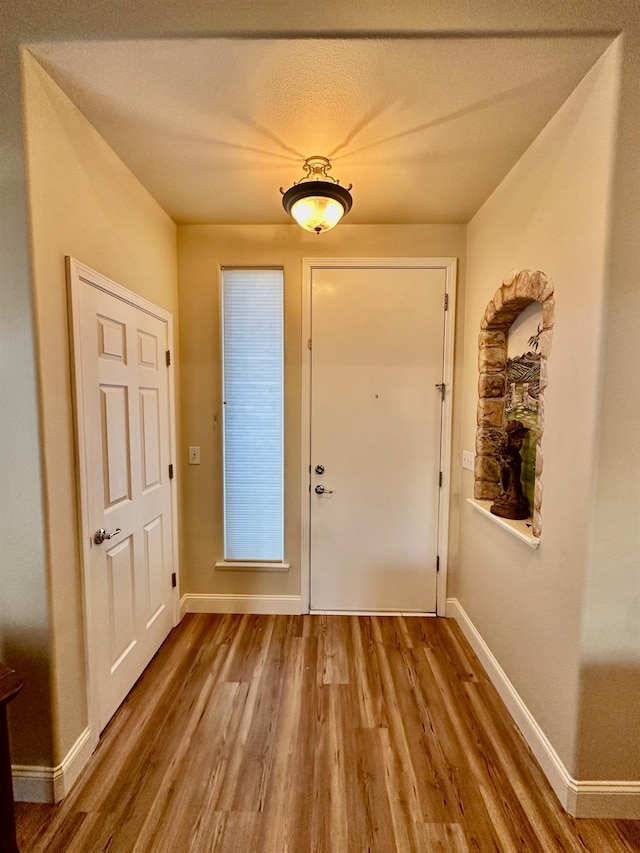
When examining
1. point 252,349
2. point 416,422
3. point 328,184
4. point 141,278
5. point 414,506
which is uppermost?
point 328,184

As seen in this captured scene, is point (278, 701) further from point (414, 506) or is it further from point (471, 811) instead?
point (414, 506)

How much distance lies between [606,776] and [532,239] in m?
2.15

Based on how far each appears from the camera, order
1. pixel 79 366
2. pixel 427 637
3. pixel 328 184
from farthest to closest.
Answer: pixel 427 637 < pixel 328 184 < pixel 79 366

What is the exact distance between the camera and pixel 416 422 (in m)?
2.22

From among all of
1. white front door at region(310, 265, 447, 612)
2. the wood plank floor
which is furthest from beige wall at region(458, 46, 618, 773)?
white front door at region(310, 265, 447, 612)

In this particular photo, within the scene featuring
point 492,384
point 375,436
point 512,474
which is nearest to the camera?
point 512,474

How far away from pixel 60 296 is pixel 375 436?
5.76 feet

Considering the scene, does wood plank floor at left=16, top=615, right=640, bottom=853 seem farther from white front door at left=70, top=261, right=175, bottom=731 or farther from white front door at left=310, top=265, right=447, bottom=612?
white front door at left=310, top=265, right=447, bottom=612

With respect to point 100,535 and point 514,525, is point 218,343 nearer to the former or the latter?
point 100,535

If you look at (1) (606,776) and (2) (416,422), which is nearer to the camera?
(1) (606,776)

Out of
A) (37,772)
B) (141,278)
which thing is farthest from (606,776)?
(141,278)

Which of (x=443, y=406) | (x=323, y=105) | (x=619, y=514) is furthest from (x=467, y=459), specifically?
(x=323, y=105)

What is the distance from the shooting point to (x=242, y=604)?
2.33m

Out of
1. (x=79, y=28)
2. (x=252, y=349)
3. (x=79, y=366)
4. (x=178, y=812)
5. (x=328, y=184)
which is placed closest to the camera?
(x=79, y=28)
